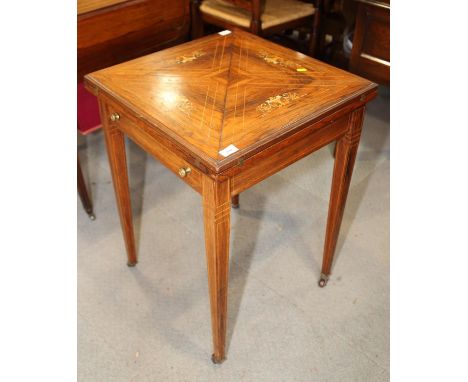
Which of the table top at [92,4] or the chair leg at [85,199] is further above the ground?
the table top at [92,4]

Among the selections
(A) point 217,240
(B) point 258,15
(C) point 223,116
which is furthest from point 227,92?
(B) point 258,15

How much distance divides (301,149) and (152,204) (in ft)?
3.14

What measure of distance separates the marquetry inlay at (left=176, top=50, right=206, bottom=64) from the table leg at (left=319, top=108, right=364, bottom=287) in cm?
45

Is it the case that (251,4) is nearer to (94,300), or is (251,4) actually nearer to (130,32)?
(130,32)

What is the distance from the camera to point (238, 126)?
100 centimetres

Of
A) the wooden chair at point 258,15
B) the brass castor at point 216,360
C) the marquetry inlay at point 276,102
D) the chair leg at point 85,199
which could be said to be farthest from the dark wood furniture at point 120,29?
the marquetry inlay at point 276,102

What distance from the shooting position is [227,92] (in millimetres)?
1120

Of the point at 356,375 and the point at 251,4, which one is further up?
the point at 251,4

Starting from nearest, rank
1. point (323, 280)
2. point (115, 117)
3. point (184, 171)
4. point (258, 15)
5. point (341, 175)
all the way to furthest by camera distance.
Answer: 1. point (184, 171)
2. point (115, 117)
3. point (341, 175)
4. point (323, 280)
5. point (258, 15)

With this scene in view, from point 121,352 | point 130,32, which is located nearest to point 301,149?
point 121,352

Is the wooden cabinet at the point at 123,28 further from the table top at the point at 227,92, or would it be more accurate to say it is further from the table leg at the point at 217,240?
the table leg at the point at 217,240

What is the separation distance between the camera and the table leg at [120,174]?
127cm

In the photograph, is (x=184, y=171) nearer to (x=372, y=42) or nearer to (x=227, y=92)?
(x=227, y=92)

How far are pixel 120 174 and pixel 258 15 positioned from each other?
3.87 ft
